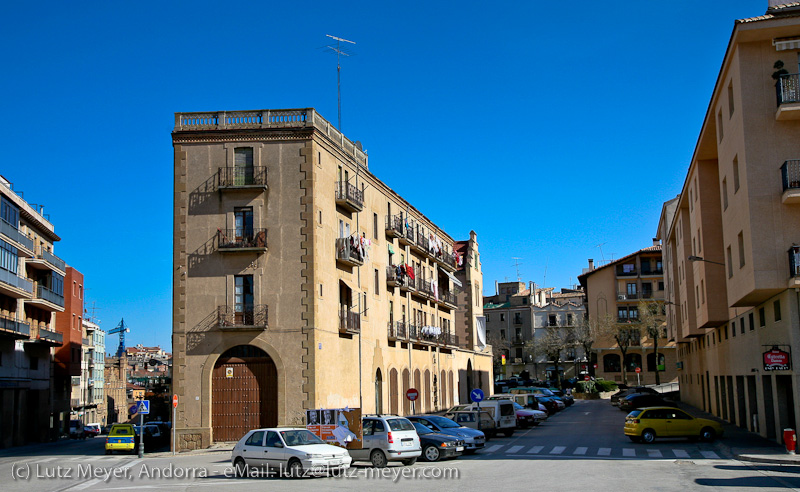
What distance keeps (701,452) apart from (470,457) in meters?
8.70

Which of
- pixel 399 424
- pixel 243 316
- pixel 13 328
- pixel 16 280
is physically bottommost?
pixel 399 424

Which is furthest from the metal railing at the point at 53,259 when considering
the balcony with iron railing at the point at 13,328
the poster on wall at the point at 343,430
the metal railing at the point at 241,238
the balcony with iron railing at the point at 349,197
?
the poster on wall at the point at 343,430

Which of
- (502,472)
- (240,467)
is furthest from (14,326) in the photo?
(502,472)

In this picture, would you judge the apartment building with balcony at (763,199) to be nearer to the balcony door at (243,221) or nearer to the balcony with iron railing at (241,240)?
the balcony with iron railing at (241,240)

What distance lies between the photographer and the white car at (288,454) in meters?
22.0

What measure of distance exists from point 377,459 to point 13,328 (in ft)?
113

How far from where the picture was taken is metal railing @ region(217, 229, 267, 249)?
37156 millimetres

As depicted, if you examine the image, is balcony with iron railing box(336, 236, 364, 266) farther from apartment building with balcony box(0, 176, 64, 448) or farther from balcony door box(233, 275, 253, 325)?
apartment building with balcony box(0, 176, 64, 448)

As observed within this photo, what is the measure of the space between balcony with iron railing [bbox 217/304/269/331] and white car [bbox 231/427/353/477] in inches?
530

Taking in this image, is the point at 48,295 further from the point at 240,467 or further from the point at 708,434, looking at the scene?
the point at 708,434

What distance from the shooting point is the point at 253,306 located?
37156 mm

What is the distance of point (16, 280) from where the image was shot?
4953 centimetres

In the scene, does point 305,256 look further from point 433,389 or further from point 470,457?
point 433,389

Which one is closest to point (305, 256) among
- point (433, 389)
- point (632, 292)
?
point (433, 389)
